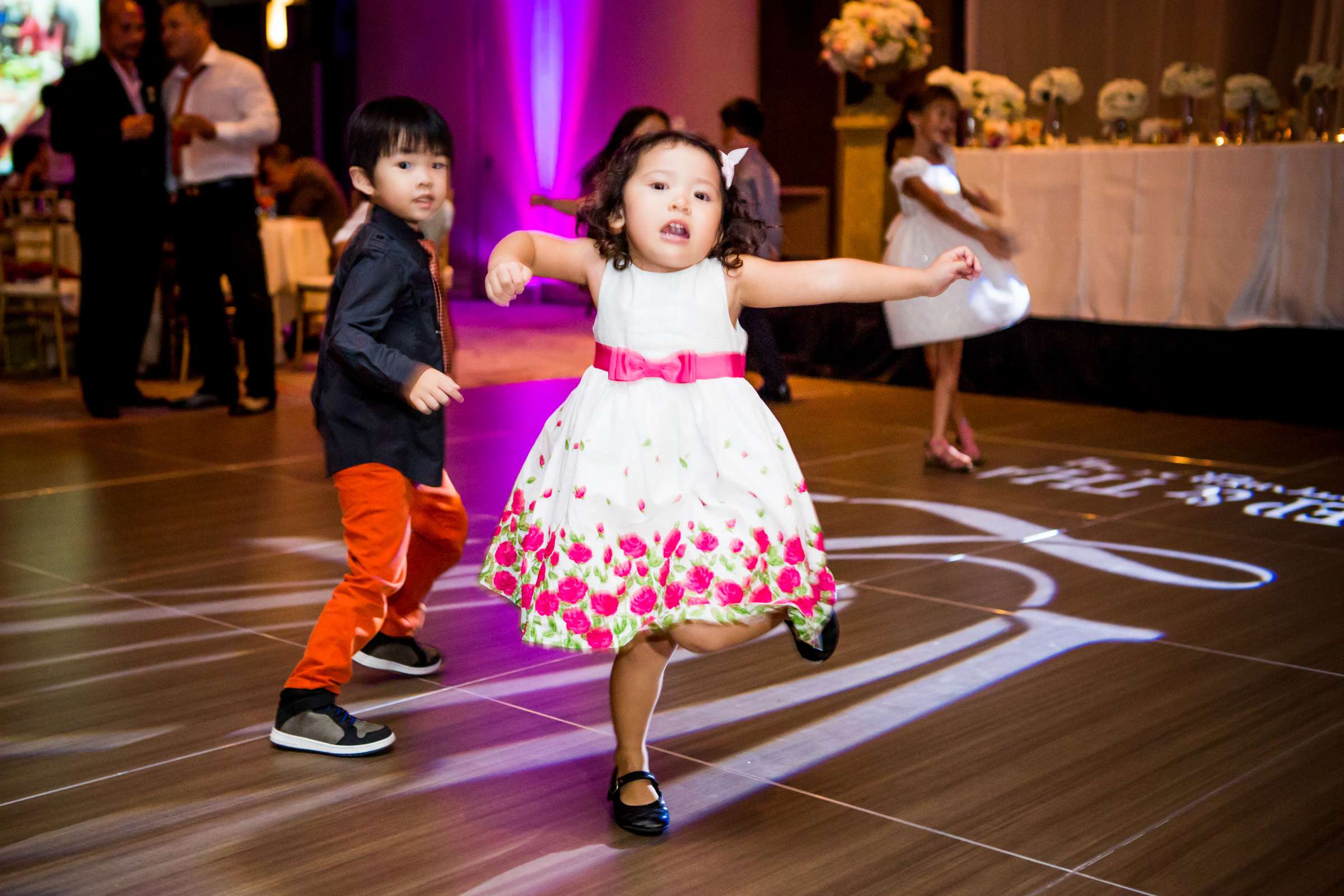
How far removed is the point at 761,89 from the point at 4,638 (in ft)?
30.7

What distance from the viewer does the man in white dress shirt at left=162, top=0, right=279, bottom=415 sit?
249 inches

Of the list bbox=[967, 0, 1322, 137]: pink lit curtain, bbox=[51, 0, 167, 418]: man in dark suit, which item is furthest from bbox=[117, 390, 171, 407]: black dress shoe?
bbox=[967, 0, 1322, 137]: pink lit curtain

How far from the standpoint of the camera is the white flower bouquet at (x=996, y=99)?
7.71m

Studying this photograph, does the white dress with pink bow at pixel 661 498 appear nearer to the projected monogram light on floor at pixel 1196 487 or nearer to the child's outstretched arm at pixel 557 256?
the child's outstretched arm at pixel 557 256

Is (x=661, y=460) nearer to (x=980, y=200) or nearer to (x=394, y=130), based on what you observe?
(x=394, y=130)

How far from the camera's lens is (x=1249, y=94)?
687cm

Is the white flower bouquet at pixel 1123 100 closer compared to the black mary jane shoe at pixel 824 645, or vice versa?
the black mary jane shoe at pixel 824 645

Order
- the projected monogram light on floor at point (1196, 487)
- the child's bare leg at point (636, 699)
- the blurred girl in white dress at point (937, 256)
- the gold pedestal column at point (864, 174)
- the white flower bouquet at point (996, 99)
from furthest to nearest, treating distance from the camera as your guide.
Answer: the gold pedestal column at point (864, 174), the white flower bouquet at point (996, 99), the blurred girl in white dress at point (937, 256), the projected monogram light on floor at point (1196, 487), the child's bare leg at point (636, 699)

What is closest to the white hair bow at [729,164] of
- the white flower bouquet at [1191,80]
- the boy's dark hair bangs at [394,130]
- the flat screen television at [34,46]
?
the boy's dark hair bangs at [394,130]

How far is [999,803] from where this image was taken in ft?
7.39

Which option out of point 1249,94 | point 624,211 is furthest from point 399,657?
point 1249,94

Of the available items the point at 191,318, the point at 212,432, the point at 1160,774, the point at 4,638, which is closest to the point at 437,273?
the point at 4,638

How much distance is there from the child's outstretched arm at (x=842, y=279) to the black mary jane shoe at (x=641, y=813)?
77 cm

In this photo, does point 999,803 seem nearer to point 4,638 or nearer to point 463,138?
point 4,638
